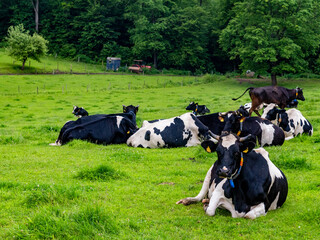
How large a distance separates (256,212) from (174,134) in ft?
23.3

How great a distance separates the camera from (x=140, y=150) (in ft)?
43.1

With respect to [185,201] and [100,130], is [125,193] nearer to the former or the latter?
[185,201]

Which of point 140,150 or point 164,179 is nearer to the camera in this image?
point 164,179

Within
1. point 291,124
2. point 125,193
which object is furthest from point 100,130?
point 291,124

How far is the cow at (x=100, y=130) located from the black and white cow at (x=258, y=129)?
13.7ft

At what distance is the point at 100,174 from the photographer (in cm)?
939

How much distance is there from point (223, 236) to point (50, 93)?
34.4m

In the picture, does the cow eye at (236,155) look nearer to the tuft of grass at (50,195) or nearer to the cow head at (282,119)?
the tuft of grass at (50,195)

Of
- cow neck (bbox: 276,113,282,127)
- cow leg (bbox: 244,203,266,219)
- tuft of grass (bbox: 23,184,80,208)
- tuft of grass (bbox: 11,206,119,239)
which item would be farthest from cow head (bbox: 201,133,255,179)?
cow neck (bbox: 276,113,282,127)

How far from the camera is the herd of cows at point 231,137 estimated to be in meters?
6.88

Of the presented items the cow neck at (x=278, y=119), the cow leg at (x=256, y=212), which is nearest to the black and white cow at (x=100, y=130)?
the cow neck at (x=278, y=119)

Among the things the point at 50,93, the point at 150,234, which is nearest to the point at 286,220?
the point at 150,234

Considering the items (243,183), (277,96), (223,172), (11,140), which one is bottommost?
(11,140)

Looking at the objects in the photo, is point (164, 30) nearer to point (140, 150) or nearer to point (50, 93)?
point (50, 93)
